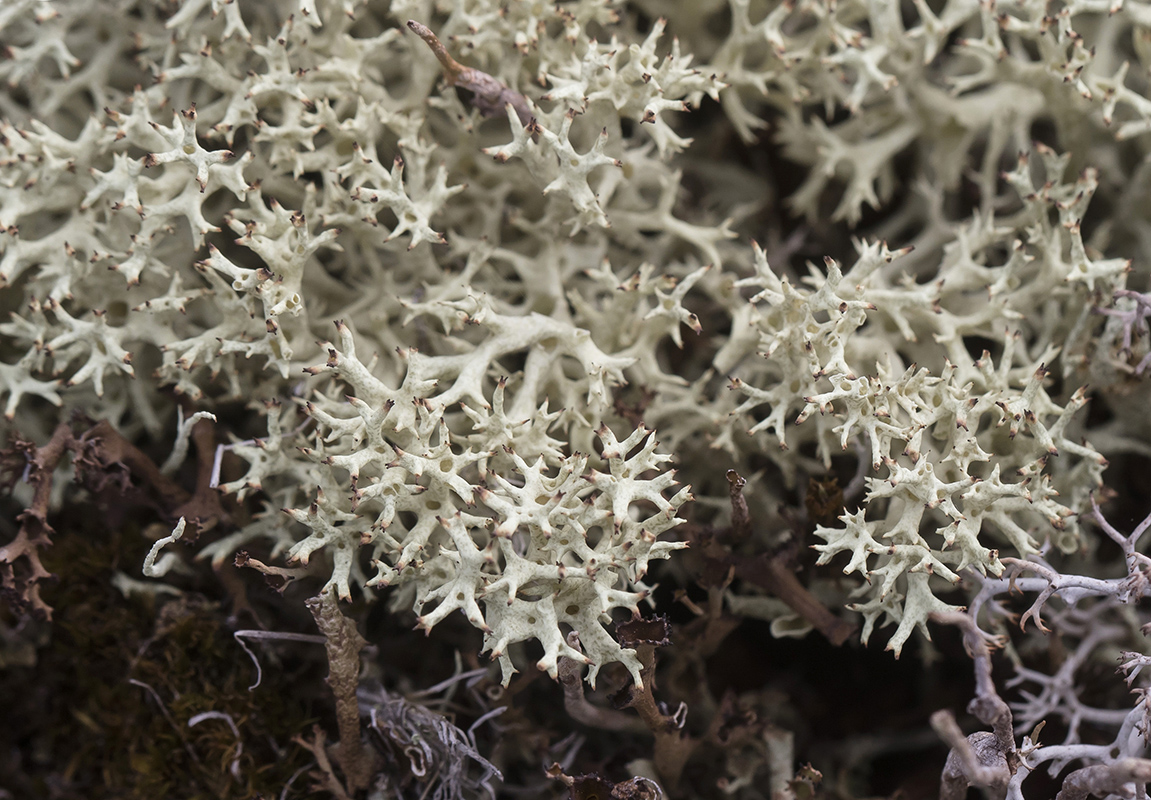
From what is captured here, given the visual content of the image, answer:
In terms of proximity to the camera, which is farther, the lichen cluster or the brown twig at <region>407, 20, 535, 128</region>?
the brown twig at <region>407, 20, 535, 128</region>

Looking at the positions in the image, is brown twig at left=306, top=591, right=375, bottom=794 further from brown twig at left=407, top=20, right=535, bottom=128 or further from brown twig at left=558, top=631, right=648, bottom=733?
brown twig at left=407, top=20, right=535, bottom=128

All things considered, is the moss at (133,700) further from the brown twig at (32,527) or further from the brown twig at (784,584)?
the brown twig at (784,584)

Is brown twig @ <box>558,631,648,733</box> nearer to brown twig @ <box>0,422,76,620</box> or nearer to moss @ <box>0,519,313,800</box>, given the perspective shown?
moss @ <box>0,519,313,800</box>

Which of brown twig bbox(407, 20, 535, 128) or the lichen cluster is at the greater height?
brown twig bbox(407, 20, 535, 128)

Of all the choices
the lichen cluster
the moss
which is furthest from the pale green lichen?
the moss

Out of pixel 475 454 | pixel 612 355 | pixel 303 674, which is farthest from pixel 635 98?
pixel 303 674

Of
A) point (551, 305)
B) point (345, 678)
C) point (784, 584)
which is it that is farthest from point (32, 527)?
point (784, 584)

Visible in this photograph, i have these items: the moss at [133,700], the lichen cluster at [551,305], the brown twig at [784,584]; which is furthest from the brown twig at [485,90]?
the moss at [133,700]

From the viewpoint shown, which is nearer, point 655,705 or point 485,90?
point 655,705

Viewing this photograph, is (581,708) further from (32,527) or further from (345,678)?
(32,527)

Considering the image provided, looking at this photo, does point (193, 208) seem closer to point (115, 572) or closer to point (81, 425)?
point (81, 425)

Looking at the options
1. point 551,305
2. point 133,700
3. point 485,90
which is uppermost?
point 485,90

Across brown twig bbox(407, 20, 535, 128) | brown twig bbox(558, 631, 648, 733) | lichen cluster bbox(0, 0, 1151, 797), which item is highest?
brown twig bbox(407, 20, 535, 128)
